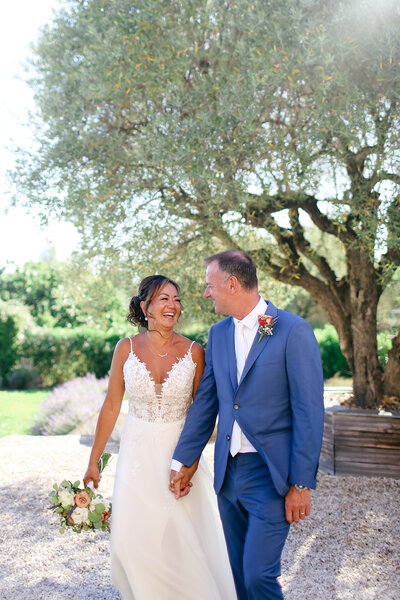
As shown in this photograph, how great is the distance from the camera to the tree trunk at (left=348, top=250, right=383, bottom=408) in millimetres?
7598

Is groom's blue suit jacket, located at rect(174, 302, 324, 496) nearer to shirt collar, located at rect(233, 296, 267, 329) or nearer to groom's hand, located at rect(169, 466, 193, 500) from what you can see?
shirt collar, located at rect(233, 296, 267, 329)

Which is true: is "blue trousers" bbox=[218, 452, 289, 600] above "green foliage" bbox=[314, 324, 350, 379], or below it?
below

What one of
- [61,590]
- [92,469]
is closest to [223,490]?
[92,469]

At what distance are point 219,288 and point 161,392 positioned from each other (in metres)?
0.91

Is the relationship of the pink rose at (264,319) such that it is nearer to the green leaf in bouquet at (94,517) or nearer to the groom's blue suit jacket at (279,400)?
the groom's blue suit jacket at (279,400)

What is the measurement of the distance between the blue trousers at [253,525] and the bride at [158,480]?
454 millimetres

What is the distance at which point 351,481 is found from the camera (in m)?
6.73

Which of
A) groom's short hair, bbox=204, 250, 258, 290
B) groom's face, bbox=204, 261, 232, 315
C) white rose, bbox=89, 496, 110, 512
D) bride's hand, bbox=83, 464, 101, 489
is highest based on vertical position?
groom's short hair, bbox=204, 250, 258, 290

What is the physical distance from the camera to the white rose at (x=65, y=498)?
345 cm

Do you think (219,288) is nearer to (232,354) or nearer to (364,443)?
(232,354)

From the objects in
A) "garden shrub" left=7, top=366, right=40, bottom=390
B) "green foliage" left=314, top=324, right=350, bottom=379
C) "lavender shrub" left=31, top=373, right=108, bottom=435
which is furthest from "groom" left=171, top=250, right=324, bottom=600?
"garden shrub" left=7, top=366, right=40, bottom=390

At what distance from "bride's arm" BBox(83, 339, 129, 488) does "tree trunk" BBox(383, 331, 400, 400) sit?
512 centimetres

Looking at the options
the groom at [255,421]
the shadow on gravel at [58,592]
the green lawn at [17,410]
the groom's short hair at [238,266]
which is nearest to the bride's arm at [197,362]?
the groom at [255,421]

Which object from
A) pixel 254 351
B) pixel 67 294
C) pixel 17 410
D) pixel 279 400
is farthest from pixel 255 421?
pixel 17 410
